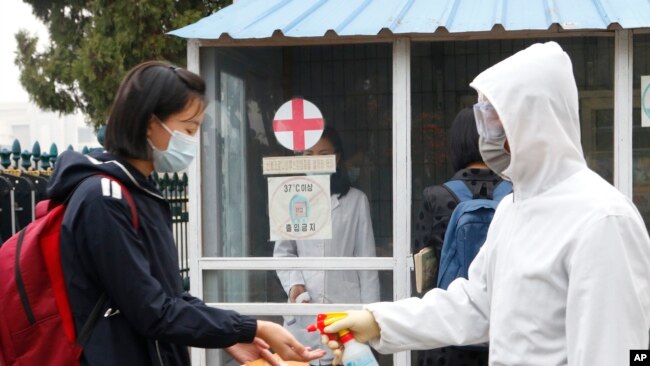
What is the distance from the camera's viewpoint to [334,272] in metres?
5.47

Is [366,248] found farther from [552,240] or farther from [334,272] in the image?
[552,240]

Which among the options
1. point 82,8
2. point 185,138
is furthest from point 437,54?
point 82,8

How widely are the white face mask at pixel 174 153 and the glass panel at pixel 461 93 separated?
2.49 metres

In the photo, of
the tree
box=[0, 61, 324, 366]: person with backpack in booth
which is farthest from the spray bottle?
the tree

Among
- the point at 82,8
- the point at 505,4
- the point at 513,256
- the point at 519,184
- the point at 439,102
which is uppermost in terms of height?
the point at 82,8

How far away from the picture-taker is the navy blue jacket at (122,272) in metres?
2.46

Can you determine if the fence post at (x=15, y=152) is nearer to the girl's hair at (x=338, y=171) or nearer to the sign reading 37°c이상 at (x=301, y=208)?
the sign reading 37°c이상 at (x=301, y=208)

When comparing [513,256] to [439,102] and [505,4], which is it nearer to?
[505,4]

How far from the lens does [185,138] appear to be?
111 inches

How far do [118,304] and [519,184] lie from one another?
1.18m

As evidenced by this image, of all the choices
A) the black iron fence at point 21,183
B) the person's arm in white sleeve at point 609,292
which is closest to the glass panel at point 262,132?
the black iron fence at point 21,183

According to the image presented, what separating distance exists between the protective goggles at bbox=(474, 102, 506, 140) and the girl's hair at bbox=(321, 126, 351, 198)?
120 inches

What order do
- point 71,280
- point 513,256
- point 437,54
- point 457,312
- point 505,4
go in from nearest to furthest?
1. point 513,256
2. point 71,280
3. point 457,312
4. point 505,4
5. point 437,54

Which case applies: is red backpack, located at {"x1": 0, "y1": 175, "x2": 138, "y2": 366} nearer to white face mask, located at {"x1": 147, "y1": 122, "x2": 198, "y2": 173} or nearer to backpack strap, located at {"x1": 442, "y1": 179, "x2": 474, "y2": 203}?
white face mask, located at {"x1": 147, "y1": 122, "x2": 198, "y2": 173}
